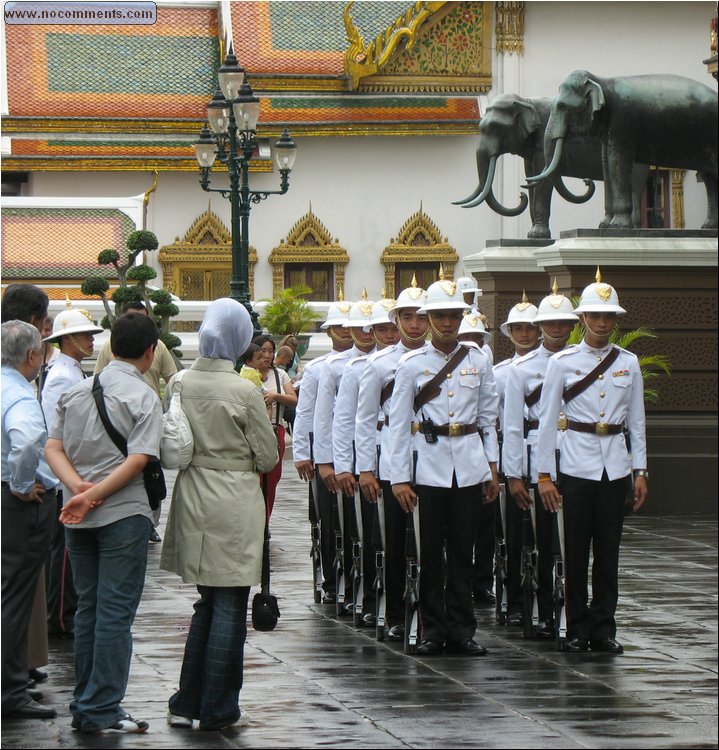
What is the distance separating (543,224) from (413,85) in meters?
16.6

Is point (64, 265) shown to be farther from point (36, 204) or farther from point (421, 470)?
point (421, 470)

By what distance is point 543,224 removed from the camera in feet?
61.2

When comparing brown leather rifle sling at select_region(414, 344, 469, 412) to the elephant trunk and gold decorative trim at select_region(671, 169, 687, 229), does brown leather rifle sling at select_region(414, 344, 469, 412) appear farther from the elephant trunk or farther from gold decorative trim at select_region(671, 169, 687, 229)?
gold decorative trim at select_region(671, 169, 687, 229)

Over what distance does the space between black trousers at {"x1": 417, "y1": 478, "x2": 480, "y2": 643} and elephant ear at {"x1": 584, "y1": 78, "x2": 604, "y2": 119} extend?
7.70m

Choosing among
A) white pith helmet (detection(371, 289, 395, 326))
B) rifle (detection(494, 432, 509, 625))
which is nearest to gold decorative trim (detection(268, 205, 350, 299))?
white pith helmet (detection(371, 289, 395, 326))

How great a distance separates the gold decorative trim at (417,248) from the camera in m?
34.9

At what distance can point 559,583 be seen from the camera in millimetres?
9352

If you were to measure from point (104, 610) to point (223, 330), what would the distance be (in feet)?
4.12

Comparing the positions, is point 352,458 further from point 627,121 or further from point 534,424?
point 627,121

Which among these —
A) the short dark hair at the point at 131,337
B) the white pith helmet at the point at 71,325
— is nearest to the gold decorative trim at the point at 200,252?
the white pith helmet at the point at 71,325

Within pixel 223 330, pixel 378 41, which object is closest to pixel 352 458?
pixel 223 330

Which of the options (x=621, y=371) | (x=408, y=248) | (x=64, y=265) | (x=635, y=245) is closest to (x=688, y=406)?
(x=635, y=245)

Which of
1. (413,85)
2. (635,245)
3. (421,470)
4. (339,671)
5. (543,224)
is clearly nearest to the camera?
(339,671)

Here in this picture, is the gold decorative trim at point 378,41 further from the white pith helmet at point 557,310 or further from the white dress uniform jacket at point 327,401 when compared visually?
the white pith helmet at point 557,310
